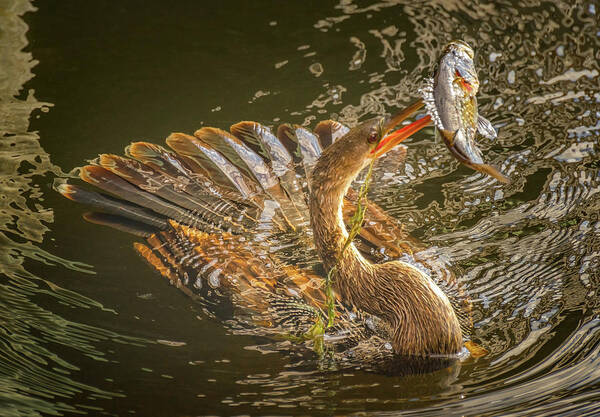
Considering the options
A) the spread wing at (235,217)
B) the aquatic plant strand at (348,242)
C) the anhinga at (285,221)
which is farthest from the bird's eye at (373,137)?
the spread wing at (235,217)

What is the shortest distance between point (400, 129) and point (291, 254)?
105 centimetres

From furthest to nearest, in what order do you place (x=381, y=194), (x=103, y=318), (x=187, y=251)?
1. (x=381, y=194)
2. (x=187, y=251)
3. (x=103, y=318)

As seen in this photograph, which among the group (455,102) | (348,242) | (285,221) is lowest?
(348,242)

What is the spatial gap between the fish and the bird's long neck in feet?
2.23

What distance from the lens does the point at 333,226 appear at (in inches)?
145

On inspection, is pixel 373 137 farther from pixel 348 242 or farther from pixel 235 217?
pixel 235 217

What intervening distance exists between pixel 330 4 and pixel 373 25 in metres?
0.41

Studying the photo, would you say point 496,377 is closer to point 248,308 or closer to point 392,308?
point 392,308

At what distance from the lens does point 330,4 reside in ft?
20.3

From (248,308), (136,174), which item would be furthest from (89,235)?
(248,308)

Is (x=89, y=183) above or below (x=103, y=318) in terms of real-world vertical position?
above

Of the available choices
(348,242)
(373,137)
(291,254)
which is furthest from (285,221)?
(373,137)

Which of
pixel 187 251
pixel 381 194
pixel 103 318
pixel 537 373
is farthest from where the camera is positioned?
pixel 381 194

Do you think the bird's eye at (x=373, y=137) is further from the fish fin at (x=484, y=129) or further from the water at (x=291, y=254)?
the water at (x=291, y=254)
